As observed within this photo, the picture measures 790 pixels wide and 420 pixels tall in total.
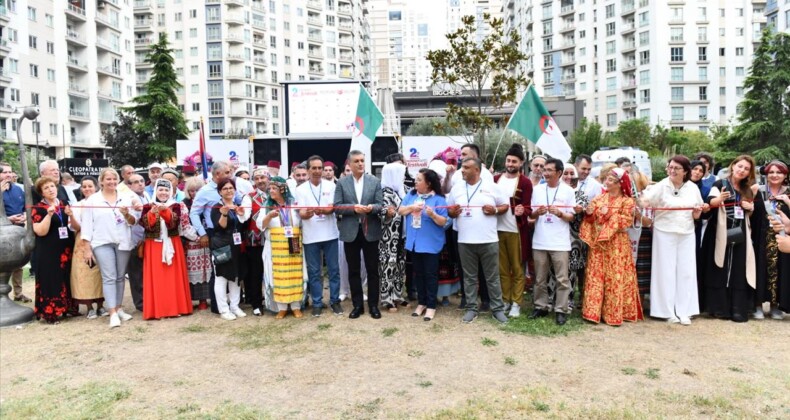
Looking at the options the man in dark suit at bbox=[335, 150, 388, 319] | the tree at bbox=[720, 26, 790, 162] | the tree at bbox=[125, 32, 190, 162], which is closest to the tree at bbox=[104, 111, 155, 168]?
the tree at bbox=[125, 32, 190, 162]

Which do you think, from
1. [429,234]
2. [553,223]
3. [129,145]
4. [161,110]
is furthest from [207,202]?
[129,145]

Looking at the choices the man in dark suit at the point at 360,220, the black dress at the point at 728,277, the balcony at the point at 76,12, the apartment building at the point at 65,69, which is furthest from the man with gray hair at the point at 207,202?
the balcony at the point at 76,12

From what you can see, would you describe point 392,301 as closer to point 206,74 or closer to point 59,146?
point 59,146

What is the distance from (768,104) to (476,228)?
114 feet

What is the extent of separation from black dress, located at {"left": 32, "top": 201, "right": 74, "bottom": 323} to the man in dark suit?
10.7ft

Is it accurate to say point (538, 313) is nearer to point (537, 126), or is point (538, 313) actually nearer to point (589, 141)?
point (537, 126)

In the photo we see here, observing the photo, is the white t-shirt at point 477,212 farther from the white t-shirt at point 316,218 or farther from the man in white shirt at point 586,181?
the white t-shirt at point 316,218

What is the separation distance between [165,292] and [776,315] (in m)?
7.08

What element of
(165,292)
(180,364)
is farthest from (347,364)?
(165,292)

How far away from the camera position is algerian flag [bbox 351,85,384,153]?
25.7ft

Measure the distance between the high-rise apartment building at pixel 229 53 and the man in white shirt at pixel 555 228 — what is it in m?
67.1

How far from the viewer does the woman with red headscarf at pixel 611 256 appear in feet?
20.2

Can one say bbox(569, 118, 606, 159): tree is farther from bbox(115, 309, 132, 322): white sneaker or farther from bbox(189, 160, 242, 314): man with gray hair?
bbox(115, 309, 132, 322): white sneaker

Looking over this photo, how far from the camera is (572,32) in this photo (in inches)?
2953
